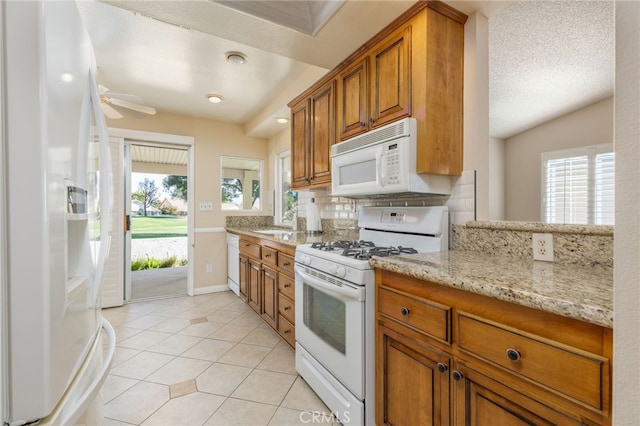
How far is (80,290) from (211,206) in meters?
3.42

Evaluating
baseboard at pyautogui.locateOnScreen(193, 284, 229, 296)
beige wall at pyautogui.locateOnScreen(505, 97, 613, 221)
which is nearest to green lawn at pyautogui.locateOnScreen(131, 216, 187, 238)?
baseboard at pyautogui.locateOnScreen(193, 284, 229, 296)

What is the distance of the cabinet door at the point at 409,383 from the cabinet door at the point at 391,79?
119 cm

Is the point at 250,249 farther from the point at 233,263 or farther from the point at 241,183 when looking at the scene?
the point at 241,183

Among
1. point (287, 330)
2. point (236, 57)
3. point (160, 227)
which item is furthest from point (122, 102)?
point (160, 227)

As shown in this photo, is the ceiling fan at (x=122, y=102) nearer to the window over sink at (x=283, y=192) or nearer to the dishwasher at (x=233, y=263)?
the dishwasher at (x=233, y=263)

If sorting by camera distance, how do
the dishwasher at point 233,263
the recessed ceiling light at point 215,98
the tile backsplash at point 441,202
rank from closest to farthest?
the tile backsplash at point 441,202 < the recessed ceiling light at point 215,98 < the dishwasher at point 233,263

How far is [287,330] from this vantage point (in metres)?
2.29

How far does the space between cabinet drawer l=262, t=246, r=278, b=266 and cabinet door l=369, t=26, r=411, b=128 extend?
1.33m

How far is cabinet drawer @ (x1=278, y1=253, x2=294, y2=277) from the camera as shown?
2.19 meters

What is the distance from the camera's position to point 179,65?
2518 millimetres

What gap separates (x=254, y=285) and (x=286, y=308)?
82 centimetres

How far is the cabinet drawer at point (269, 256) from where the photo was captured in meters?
2.45

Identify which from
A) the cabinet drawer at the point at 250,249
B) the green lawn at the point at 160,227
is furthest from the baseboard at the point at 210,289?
the green lawn at the point at 160,227

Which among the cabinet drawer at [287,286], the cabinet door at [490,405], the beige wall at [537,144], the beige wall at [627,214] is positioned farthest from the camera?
the beige wall at [537,144]
